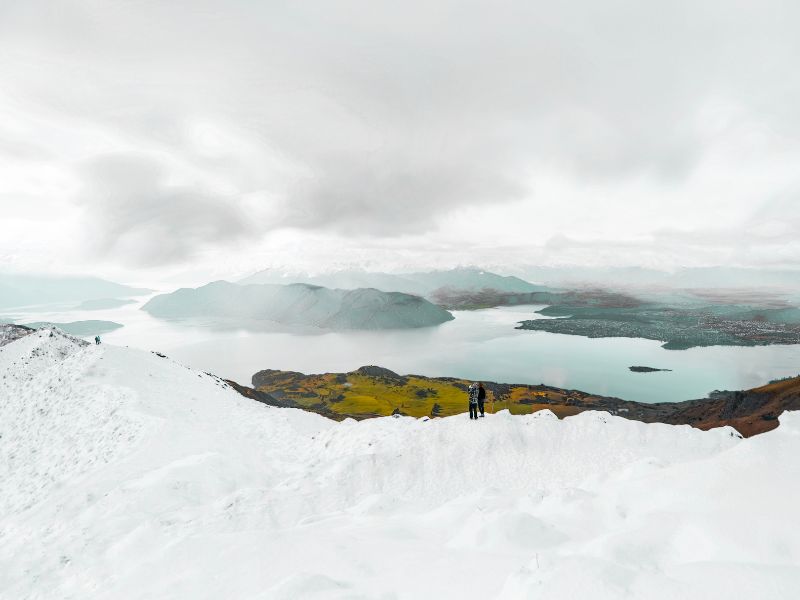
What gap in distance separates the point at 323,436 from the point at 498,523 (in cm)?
1685

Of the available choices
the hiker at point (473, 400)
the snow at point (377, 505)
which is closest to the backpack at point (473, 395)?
the hiker at point (473, 400)

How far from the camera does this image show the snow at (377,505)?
7473 millimetres

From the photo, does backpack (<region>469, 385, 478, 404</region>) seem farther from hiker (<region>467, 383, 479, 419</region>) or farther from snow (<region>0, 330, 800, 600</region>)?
snow (<region>0, 330, 800, 600</region>)

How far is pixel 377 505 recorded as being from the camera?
1428 cm

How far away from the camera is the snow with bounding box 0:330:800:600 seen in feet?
24.5

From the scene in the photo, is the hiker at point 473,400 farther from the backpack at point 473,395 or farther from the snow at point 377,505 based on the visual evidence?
the snow at point 377,505

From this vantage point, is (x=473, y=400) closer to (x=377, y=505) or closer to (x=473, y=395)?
→ (x=473, y=395)

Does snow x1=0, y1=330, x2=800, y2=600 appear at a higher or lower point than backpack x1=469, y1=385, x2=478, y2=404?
lower

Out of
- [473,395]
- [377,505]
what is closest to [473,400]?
[473,395]

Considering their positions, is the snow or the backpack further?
the backpack

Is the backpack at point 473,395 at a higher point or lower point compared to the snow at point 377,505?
higher

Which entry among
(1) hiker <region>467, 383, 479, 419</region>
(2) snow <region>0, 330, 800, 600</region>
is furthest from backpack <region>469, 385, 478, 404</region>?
(2) snow <region>0, 330, 800, 600</region>

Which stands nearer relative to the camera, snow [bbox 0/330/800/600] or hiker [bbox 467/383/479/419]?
snow [bbox 0/330/800/600]

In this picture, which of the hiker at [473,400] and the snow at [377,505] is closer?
the snow at [377,505]
